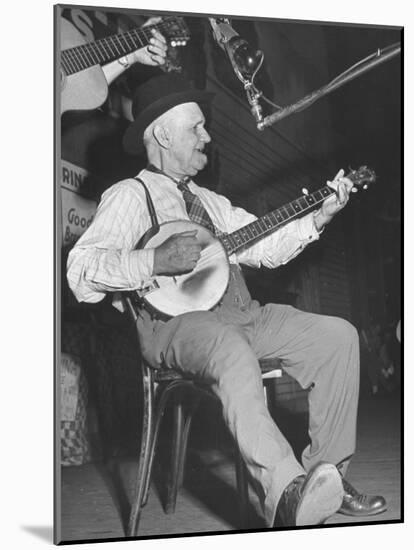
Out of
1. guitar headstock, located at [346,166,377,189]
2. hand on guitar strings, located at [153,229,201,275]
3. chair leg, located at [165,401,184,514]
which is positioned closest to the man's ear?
hand on guitar strings, located at [153,229,201,275]

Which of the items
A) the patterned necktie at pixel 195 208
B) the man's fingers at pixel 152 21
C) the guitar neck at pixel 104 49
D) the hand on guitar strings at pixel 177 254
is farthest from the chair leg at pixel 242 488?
the man's fingers at pixel 152 21

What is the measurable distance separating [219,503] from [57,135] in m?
1.65

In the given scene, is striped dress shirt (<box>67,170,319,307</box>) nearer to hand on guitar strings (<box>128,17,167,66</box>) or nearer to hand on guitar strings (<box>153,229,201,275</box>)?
hand on guitar strings (<box>153,229,201,275</box>)

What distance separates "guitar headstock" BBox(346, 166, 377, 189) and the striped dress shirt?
640 millimetres

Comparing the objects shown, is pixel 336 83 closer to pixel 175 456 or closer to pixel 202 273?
pixel 202 273

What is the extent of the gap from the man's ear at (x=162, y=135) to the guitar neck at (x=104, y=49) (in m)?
0.33

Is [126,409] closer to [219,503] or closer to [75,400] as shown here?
[75,400]

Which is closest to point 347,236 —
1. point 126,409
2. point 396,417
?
point 396,417

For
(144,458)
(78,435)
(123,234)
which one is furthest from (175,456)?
(123,234)

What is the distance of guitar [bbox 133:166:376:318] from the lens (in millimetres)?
5203

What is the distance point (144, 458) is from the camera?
5145 millimetres

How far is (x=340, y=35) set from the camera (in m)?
5.63

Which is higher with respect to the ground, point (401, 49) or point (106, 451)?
point (401, 49)

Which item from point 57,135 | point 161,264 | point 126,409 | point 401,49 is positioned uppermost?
point 401,49
